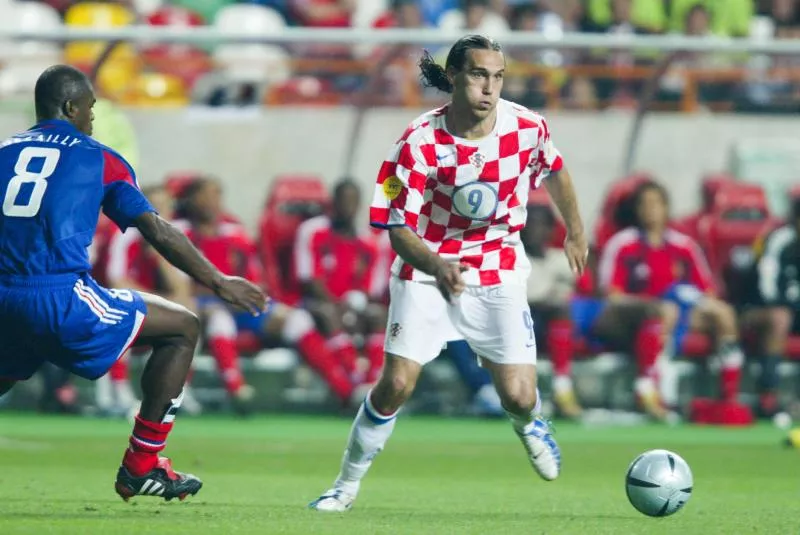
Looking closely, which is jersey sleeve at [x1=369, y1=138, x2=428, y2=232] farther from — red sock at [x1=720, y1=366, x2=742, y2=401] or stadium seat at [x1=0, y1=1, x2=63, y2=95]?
stadium seat at [x1=0, y1=1, x2=63, y2=95]

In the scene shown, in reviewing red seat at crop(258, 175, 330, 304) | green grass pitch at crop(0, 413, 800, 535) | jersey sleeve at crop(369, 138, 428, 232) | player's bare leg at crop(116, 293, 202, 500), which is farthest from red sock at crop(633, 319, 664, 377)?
player's bare leg at crop(116, 293, 202, 500)

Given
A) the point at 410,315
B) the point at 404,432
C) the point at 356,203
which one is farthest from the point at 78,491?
the point at 356,203

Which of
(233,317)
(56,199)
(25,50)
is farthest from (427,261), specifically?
(25,50)

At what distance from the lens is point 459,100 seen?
762 cm

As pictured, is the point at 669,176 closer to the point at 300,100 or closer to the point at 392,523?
the point at 300,100

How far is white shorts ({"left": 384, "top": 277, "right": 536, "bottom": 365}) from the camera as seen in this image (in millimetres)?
7695

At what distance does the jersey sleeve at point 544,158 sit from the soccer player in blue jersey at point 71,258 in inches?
65.9

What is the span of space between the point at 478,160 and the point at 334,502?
171 cm

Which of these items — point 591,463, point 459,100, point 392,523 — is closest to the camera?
point 392,523

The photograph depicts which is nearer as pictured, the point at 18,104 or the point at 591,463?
the point at 591,463

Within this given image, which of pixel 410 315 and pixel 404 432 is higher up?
pixel 410 315

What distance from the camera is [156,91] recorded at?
16.4m

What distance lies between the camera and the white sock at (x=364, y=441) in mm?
7641

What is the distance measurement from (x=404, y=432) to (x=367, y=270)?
2031 mm
